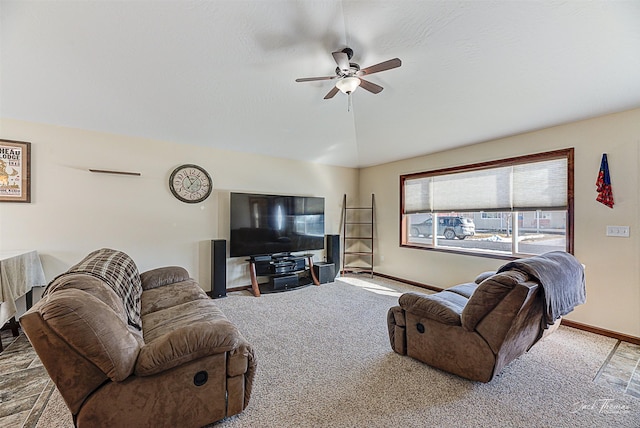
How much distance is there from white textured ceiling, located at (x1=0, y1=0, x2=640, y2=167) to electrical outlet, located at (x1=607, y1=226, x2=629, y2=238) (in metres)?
1.24

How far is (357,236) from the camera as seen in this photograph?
609 centimetres

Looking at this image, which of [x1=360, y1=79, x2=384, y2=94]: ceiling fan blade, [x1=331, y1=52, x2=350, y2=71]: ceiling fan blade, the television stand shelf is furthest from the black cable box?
[x1=331, y1=52, x2=350, y2=71]: ceiling fan blade

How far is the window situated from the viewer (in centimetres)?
334

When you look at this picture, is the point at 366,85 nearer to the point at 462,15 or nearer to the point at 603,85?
the point at 462,15

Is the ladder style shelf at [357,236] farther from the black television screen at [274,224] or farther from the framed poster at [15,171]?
the framed poster at [15,171]

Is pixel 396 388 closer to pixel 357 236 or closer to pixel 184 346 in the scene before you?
pixel 184 346

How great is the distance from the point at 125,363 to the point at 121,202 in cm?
304

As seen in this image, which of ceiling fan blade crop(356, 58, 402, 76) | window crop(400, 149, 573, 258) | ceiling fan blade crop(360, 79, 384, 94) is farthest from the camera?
window crop(400, 149, 573, 258)

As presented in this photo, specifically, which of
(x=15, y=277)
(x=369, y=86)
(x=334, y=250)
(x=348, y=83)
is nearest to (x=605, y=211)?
(x=369, y=86)

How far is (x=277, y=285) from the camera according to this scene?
14.8 ft

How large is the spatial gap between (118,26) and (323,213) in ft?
12.8

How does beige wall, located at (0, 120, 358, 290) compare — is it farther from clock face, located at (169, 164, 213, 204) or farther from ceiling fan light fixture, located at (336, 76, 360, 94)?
ceiling fan light fixture, located at (336, 76, 360, 94)

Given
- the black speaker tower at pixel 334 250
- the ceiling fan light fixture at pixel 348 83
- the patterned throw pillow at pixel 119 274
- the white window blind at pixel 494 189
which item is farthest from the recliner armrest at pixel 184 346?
the white window blind at pixel 494 189

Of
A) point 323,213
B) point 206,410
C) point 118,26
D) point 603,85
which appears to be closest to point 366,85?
point 118,26
